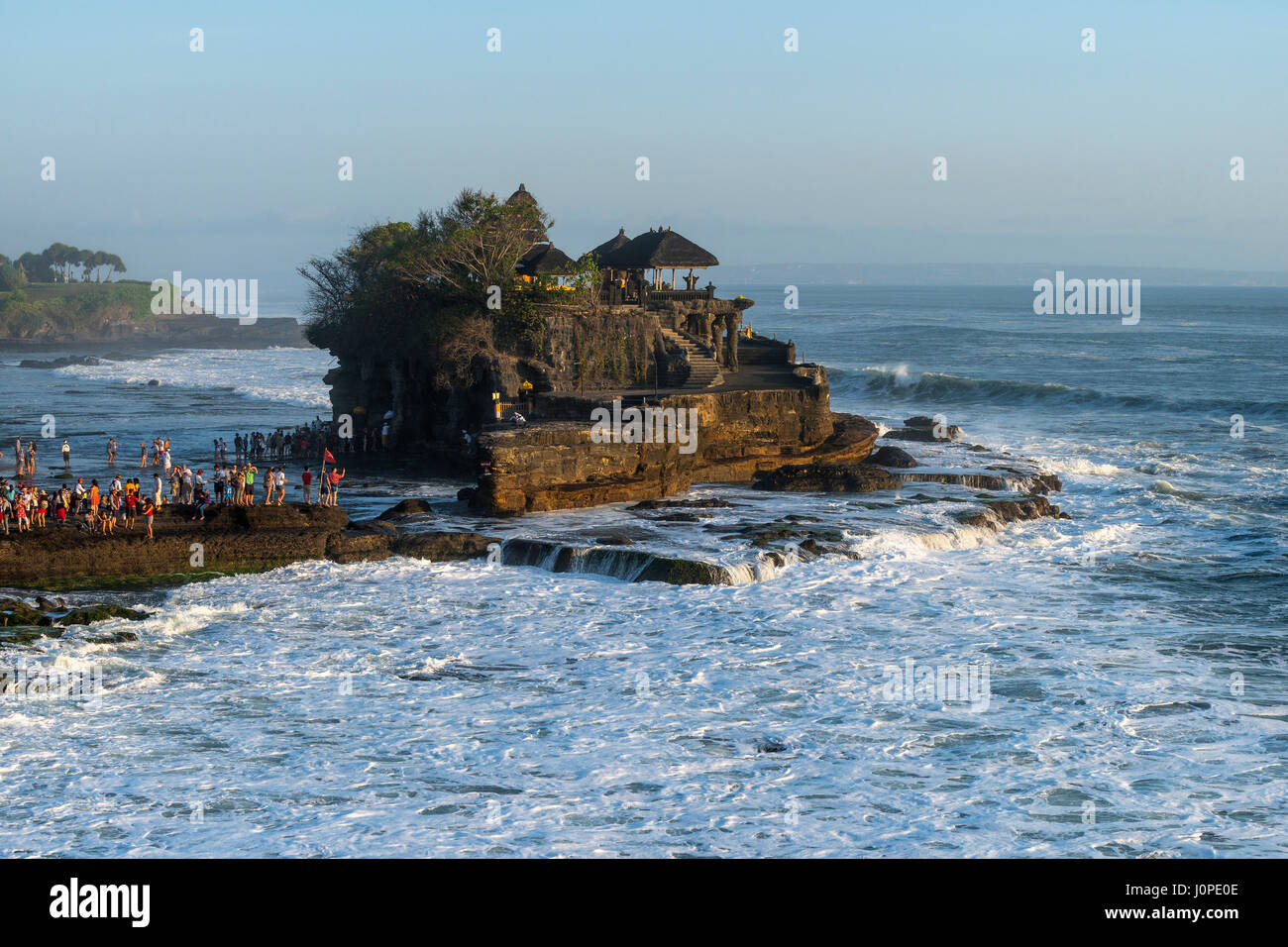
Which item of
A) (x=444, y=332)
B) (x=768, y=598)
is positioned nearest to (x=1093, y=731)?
(x=768, y=598)

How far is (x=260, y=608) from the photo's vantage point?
2284 cm

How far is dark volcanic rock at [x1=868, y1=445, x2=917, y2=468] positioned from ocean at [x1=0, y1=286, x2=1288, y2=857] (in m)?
5.20

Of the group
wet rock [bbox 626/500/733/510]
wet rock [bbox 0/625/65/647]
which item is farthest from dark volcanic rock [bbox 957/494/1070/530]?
wet rock [bbox 0/625/65/647]

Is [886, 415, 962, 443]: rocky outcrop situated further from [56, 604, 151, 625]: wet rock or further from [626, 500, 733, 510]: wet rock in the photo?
[56, 604, 151, 625]: wet rock

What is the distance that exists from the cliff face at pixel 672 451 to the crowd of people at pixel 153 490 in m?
4.59

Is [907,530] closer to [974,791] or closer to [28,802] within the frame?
[974,791]

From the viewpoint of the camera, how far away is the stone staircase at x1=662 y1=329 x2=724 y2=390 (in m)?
39.7

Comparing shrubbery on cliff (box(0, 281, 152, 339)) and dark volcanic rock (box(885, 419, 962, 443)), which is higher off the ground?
shrubbery on cliff (box(0, 281, 152, 339))

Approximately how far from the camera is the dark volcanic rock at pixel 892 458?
38.4m

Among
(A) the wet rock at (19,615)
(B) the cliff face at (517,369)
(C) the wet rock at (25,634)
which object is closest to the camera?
(C) the wet rock at (25,634)

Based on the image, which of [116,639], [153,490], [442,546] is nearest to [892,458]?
[442,546]

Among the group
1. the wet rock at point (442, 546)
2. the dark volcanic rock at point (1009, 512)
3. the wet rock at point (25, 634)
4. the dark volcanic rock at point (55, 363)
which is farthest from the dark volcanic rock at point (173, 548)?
the dark volcanic rock at point (55, 363)

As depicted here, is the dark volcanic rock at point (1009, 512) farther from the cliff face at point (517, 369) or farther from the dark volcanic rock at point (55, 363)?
the dark volcanic rock at point (55, 363)
